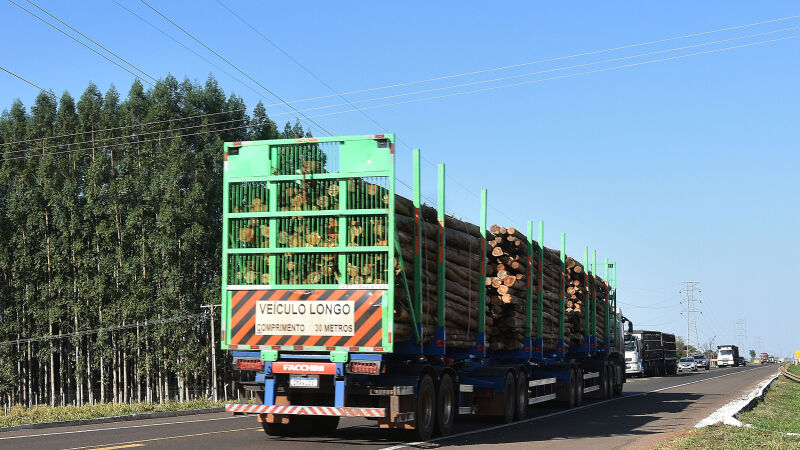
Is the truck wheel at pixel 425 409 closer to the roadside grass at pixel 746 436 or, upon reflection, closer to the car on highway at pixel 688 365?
the roadside grass at pixel 746 436

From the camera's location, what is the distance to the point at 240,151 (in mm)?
13414

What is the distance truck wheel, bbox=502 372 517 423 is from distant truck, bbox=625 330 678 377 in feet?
107

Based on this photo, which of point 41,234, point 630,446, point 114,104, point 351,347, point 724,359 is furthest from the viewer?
point 724,359

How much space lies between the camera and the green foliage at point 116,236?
48.6 meters

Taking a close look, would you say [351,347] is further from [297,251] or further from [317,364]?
[297,251]

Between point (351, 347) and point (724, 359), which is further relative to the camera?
point (724, 359)

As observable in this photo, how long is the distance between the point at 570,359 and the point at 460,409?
9.77 metres

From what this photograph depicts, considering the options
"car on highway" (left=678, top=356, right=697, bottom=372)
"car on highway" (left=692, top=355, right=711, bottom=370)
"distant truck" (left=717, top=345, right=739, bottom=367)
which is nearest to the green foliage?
"car on highway" (left=678, top=356, right=697, bottom=372)

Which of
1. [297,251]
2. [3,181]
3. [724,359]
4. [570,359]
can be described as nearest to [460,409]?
[297,251]

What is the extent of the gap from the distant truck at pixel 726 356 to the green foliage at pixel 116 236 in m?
64.3

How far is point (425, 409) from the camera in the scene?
13.2 metres

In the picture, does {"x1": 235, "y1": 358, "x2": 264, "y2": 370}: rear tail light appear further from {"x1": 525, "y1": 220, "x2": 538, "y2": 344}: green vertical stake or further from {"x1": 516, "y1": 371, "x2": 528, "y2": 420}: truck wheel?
{"x1": 525, "y1": 220, "x2": 538, "y2": 344}: green vertical stake

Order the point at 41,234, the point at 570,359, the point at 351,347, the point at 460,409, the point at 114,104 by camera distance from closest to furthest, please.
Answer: the point at 351,347
the point at 460,409
the point at 570,359
the point at 41,234
the point at 114,104

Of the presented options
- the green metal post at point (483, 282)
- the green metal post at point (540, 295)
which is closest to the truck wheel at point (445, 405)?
the green metal post at point (483, 282)
